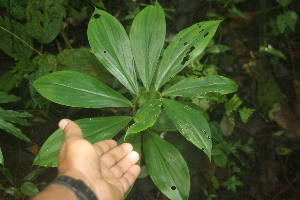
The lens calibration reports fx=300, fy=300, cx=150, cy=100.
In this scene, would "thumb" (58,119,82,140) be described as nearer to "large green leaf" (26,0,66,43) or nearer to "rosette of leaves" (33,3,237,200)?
"rosette of leaves" (33,3,237,200)

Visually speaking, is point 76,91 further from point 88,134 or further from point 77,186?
point 77,186

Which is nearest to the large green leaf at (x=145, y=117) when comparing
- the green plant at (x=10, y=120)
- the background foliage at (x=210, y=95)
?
the background foliage at (x=210, y=95)

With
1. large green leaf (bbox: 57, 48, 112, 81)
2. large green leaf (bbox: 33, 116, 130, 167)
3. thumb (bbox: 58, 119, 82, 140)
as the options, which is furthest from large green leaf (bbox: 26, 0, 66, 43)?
thumb (bbox: 58, 119, 82, 140)

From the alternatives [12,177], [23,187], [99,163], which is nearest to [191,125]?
[99,163]

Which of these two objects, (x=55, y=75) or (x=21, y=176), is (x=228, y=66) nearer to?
(x=55, y=75)

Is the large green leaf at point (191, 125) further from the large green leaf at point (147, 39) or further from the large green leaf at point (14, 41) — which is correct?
the large green leaf at point (14, 41)
